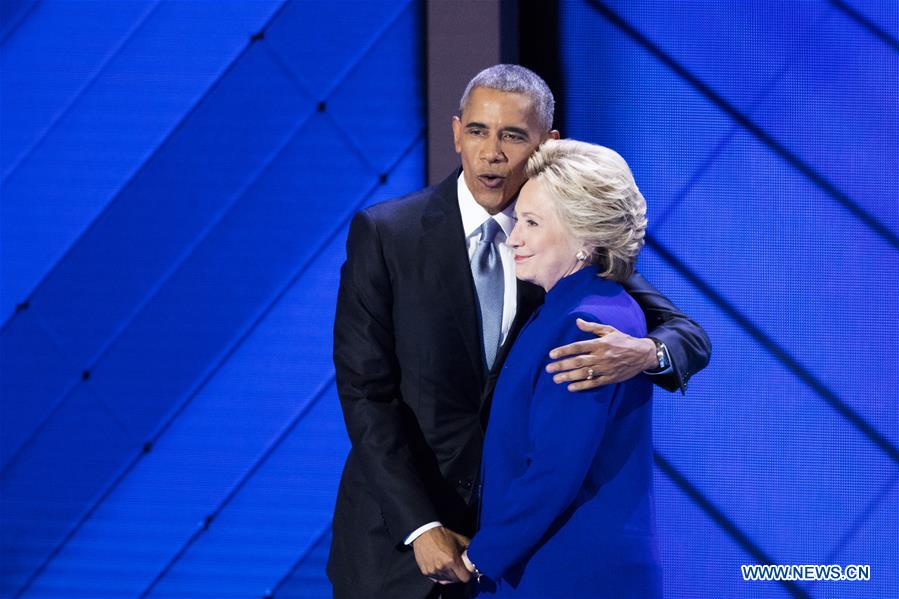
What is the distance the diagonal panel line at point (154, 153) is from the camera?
2.87 metres

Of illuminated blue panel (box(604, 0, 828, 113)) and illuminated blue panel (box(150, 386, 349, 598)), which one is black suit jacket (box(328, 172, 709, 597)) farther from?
illuminated blue panel (box(604, 0, 828, 113))

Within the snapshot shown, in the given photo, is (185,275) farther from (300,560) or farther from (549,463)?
(549,463)

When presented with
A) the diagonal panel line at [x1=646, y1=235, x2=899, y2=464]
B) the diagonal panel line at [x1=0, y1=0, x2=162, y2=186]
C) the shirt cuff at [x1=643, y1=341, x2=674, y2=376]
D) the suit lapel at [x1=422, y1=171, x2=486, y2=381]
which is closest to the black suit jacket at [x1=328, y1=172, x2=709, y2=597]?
the suit lapel at [x1=422, y1=171, x2=486, y2=381]

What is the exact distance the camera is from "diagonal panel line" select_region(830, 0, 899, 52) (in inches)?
111

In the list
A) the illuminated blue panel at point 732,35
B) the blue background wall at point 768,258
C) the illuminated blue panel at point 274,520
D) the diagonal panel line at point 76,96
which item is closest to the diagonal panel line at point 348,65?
the diagonal panel line at point 76,96

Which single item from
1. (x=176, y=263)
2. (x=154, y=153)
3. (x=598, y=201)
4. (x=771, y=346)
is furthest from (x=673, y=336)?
(x=154, y=153)

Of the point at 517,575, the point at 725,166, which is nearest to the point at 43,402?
the point at 517,575

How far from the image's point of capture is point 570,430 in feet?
5.03

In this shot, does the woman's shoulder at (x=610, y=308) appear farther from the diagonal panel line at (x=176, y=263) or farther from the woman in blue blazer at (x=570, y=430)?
the diagonal panel line at (x=176, y=263)

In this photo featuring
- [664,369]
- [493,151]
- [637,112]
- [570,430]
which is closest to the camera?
[570,430]

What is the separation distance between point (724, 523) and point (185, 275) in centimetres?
161

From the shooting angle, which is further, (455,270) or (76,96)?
(76,96)

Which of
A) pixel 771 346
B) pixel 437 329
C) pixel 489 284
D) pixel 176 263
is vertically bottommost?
pixel 176 263

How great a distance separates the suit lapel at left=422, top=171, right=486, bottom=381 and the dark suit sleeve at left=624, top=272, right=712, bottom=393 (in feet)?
0.99
